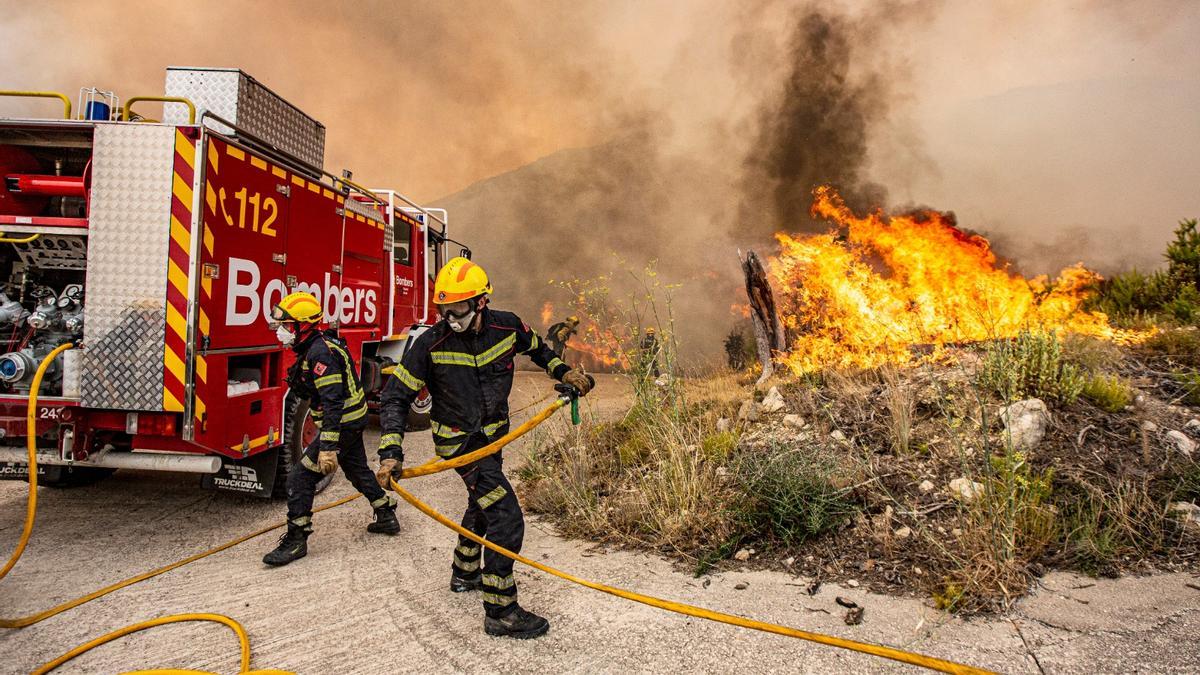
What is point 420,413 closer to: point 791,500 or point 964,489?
point 791,500

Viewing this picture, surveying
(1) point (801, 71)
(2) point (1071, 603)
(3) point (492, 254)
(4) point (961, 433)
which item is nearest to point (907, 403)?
(4) point (961, 433)

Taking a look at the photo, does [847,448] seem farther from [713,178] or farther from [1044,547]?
[713,178]

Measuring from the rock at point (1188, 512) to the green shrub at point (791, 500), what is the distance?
192 cm

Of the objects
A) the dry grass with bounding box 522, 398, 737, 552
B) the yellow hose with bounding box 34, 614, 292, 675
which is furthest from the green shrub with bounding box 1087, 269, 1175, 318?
the yellow hose with bounding box 34, 614, 292, 675

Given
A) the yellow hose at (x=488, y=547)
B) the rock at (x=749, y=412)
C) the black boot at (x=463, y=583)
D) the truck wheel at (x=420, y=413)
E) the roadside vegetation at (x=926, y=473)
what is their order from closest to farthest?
the yellow hose at (x=488, y=547) → the roadside vegetation at (x=926, y=473) → the black boot at (x=463, y=583) → the rock at (x=749, y=412) → the truck wheel at (x=420, y=413)

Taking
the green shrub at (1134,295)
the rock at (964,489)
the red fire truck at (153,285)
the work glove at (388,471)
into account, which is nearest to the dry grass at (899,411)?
the rock at (964,489)

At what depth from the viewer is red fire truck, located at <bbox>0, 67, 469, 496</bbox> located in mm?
4184

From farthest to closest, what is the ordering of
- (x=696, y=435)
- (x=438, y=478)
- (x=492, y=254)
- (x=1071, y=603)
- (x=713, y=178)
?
(x=492, y=254)
(x=713, y=178)
(x=438, y=478)
(x=696, y=435)
(x=1071, y=603)

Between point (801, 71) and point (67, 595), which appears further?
point (801, 71)

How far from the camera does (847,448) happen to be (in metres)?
5.02

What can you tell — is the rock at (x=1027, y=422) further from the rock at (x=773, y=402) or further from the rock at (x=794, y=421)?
the rock at (x=773, y=402)

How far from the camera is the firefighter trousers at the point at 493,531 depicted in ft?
10.2

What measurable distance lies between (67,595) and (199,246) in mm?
2298

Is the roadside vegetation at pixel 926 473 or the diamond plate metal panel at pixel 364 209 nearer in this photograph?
the roadside vegetation at pixel 926 473
